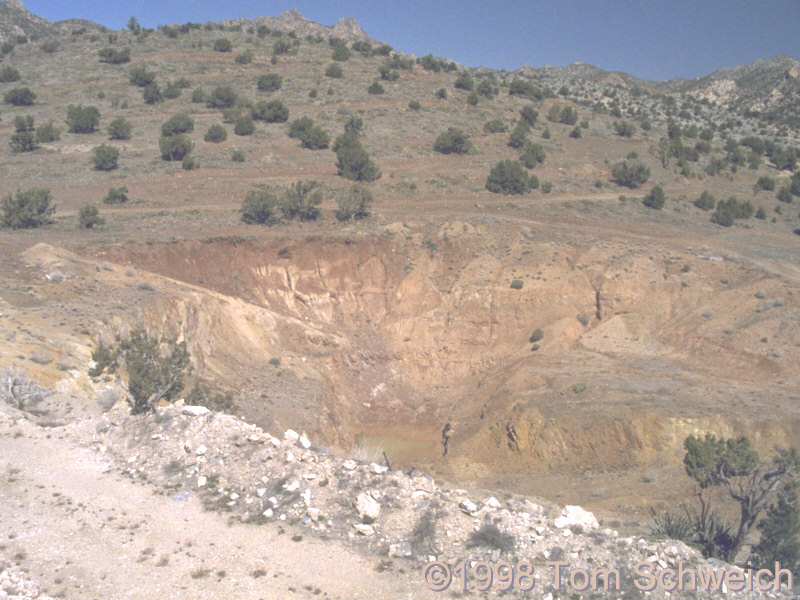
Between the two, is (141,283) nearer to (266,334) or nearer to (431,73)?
(266,334)

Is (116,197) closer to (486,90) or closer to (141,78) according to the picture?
(141,78)

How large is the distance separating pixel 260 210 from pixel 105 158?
1510 centimetres

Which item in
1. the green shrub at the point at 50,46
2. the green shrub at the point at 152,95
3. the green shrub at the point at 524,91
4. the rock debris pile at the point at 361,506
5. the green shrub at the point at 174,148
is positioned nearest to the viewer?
the rock debris pile at the point at 361,506

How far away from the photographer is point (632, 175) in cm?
4512

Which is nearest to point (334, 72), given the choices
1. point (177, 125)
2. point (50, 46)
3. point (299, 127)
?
point (299, 127)

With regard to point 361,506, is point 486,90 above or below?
above

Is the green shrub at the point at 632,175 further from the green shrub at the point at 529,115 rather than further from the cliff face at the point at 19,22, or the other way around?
the cliff face at the point at 19,22

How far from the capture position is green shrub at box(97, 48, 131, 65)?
62531 mm

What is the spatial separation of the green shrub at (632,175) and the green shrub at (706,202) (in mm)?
4289

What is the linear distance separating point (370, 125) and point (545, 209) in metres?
18.8

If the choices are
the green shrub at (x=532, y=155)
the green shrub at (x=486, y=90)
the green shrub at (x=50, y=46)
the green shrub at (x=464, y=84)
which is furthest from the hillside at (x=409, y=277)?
the green shrub at (x=50, y=46)

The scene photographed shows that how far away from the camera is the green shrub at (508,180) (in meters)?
41.0

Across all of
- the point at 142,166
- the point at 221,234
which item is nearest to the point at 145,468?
the point at 221,234

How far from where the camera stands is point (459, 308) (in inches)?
1208
